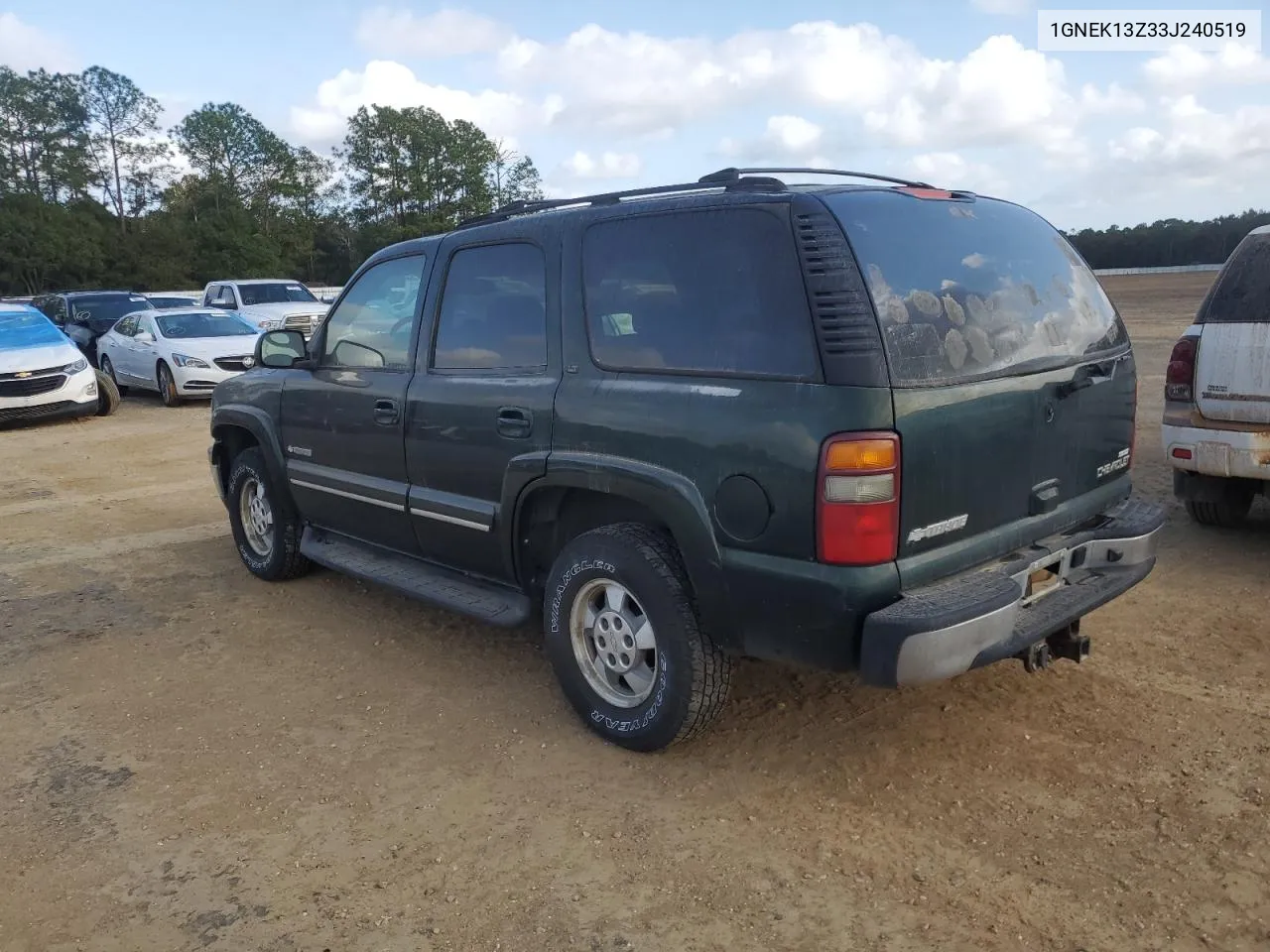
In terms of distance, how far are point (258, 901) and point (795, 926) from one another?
1.55 metres

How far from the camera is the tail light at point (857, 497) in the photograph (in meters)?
2.97

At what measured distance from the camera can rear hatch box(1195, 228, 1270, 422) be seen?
17.6 feet

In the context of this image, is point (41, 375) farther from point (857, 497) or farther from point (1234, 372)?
point (1234, 372)

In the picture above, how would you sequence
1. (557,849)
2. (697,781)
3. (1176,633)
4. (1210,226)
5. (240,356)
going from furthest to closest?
(1210,226) < (240,356) < (1176,633) < (697,781) < (557,849)

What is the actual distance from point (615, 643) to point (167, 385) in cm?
1354

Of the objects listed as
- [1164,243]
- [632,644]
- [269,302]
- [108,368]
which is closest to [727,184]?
[632,644]

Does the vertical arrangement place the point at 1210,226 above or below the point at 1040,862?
above

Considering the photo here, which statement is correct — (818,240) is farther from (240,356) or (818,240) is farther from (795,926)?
(240,356)

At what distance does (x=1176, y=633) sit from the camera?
461 cm

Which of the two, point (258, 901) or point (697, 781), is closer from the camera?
point (258, 901)

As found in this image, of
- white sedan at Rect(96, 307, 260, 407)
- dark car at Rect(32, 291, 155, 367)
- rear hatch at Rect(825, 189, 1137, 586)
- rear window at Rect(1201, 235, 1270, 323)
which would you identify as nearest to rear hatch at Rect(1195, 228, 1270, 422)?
rear window at Rect(1201, 235, 1270, 323)

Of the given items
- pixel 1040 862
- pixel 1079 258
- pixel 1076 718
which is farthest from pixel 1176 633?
pixel 1040 862

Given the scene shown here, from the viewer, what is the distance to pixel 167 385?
15242 mm

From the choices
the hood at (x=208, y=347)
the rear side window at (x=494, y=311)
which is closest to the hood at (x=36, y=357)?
the hood at (x=208, y=347)
